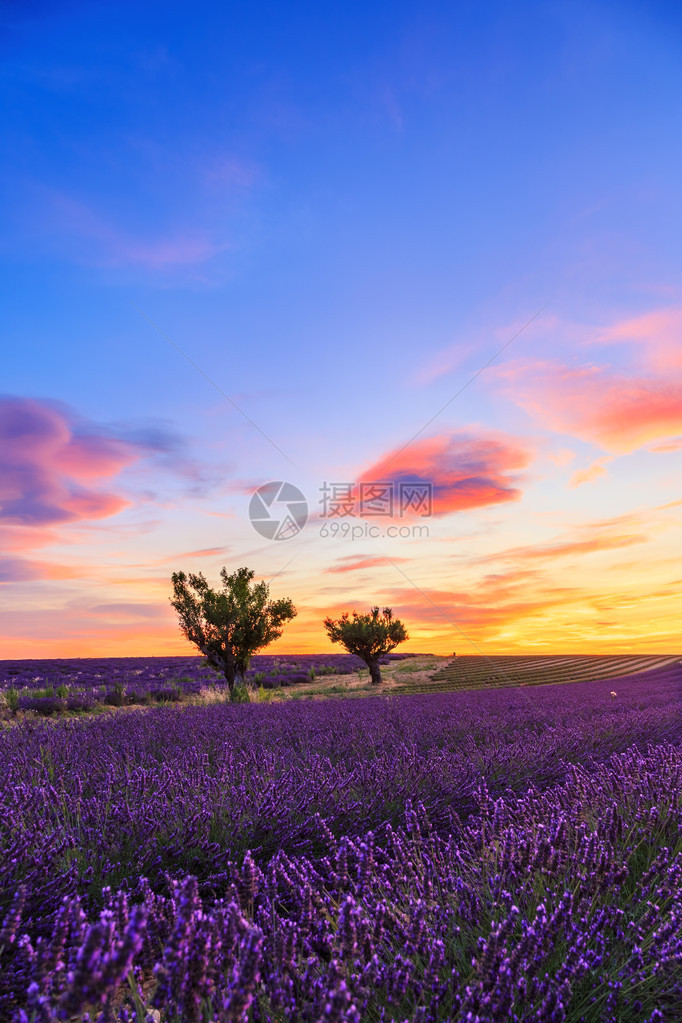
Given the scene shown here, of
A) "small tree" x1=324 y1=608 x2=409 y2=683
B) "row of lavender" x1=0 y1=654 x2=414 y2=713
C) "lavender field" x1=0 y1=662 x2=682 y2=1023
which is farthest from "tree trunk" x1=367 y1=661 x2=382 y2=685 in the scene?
"lavender field" x1=0 y1=662 x2=682 y2=1023

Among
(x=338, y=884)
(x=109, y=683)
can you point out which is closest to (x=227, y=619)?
(x=109, y=683)

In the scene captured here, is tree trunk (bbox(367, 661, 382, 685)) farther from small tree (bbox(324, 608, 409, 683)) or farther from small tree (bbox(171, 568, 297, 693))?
small tree (bbox(171, 568, 297, 693))

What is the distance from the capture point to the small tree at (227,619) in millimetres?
20453

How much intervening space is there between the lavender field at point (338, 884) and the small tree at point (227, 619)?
1449 cm

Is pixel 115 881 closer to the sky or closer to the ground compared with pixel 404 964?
closer to the ground

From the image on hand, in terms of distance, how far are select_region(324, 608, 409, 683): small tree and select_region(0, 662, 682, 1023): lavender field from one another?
819 inches

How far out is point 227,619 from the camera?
67.2 feet

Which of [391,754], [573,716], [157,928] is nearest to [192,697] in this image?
[573,716]

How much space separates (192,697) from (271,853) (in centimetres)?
1659

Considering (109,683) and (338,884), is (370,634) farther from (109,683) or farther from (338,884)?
(338,884)

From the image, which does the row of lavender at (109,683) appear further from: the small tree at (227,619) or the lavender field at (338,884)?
the lavender field at (338,884)

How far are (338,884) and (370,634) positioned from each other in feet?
81.8

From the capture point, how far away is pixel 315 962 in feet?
6.06

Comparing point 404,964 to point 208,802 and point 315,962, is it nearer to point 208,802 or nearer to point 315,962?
point 315,962
